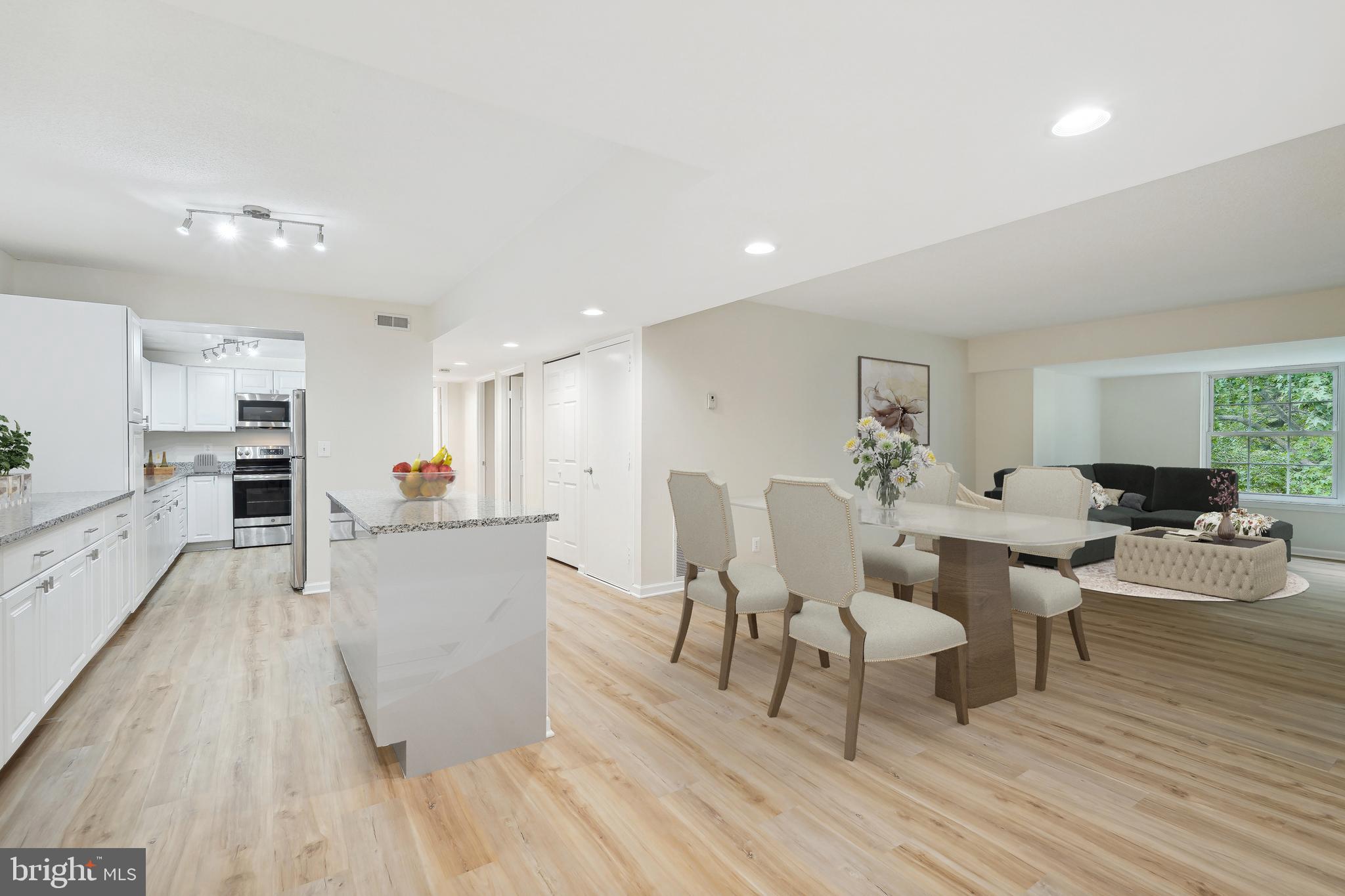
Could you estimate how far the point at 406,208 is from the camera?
3105mm

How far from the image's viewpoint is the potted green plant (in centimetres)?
279

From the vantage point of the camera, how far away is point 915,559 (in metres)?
3.53

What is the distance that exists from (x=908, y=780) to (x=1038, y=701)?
1062 millimetres

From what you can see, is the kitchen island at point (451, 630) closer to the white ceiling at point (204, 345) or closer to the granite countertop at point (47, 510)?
the granite countertop at point (47, 510)

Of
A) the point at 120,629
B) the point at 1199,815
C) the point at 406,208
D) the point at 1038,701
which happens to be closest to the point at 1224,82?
the point at 1199,815

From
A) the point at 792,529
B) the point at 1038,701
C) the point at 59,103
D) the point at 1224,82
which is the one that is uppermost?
the point at 59,103

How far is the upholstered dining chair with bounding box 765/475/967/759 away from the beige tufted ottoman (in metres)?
3.43

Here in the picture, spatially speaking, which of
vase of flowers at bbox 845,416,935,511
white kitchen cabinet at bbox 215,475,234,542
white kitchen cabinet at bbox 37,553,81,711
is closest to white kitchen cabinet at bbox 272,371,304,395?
white kitchen cabinet at bbox 215,475,234,542

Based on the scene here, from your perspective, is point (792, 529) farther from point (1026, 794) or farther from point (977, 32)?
point (977, 32)

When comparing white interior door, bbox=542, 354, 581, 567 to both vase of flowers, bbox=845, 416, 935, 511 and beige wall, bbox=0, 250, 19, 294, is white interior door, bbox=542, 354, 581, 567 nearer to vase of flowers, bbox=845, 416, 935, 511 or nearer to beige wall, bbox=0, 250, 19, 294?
vase of flowers, bbox=845, 416, 935, 511

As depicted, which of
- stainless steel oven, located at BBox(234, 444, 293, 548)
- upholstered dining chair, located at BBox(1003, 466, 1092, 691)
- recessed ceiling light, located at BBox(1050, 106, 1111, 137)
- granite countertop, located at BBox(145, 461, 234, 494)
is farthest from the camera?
stainless steel oven, located at BBox(234, 444, 293, 548)

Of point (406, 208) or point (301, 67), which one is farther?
point (406, 208)

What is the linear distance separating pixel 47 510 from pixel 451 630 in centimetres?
207

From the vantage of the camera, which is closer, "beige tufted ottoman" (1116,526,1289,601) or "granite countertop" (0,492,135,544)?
"granite countertop" (0,492,135,544)
